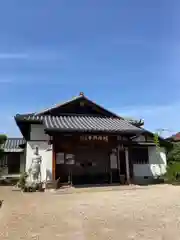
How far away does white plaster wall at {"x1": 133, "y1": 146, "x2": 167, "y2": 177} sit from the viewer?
18.9 metres

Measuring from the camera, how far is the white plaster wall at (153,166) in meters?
18.9

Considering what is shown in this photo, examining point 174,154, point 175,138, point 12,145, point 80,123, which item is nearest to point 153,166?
point 174,154

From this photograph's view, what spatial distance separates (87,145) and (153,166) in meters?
6.62

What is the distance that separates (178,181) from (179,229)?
12.1m

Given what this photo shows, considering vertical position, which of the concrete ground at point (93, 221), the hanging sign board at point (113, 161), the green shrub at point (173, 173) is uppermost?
the hanging sign board at point (113, 161)

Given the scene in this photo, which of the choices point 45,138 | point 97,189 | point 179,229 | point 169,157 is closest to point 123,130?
point 97,189

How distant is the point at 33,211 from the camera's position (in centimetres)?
800

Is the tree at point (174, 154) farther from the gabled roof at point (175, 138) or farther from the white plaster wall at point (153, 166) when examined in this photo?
the gabled roof at point (175, 138)

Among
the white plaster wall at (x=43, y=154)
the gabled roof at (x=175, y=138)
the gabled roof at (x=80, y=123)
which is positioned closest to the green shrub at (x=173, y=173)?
the gabled roof at (x=80, y=123)

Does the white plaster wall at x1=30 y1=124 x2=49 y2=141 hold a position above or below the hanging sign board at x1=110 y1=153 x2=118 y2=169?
above

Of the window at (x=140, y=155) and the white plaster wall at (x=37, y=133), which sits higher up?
the white plaster wall at (x=37, y=133)

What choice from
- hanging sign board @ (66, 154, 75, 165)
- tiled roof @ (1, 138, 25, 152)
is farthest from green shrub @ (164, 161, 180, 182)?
tiled roof @ (1, 138, 25, 152)

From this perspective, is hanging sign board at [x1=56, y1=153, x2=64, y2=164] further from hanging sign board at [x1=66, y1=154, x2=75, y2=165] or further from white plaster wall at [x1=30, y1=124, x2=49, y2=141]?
white plaster wall at [x1=30, y1=124, x2=49, y2=141]

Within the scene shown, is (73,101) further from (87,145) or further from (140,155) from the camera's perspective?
(140,155)
